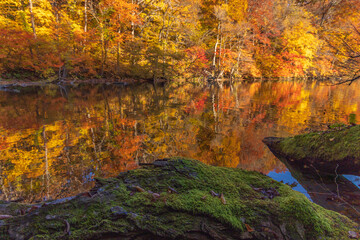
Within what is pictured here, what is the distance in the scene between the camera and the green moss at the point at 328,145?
3.03m

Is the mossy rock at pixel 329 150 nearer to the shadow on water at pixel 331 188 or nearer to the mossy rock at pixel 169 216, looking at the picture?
the shadow on water at pixel 331 188

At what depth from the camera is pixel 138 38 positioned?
20.8 meters

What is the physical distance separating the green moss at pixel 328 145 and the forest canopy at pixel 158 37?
1626 centimetres

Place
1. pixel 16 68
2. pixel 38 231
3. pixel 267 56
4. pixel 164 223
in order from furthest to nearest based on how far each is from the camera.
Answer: pixel 267 56
pixel 16 68
pixel 164 223
pixel 38 231

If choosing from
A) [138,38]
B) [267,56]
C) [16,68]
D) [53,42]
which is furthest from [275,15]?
[16,68]

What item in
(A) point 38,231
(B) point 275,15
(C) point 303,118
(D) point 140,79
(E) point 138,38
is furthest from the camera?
(B) point 275,15

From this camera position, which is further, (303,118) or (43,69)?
(43,69)

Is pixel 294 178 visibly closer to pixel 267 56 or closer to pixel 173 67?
pixel 173 67

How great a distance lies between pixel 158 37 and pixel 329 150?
22.3 meters

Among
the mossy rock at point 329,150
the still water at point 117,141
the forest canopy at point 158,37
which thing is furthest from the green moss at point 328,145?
the forest canopy at point 158,37

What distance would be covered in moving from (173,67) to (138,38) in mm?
5519

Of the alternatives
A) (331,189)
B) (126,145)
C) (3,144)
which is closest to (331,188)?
(331,189)

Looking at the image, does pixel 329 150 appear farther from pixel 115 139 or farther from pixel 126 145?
pixel 115 139

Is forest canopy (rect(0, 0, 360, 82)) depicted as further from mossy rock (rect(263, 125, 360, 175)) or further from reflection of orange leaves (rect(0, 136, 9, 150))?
mossy rock (rect(263, 125, 360, 175))
